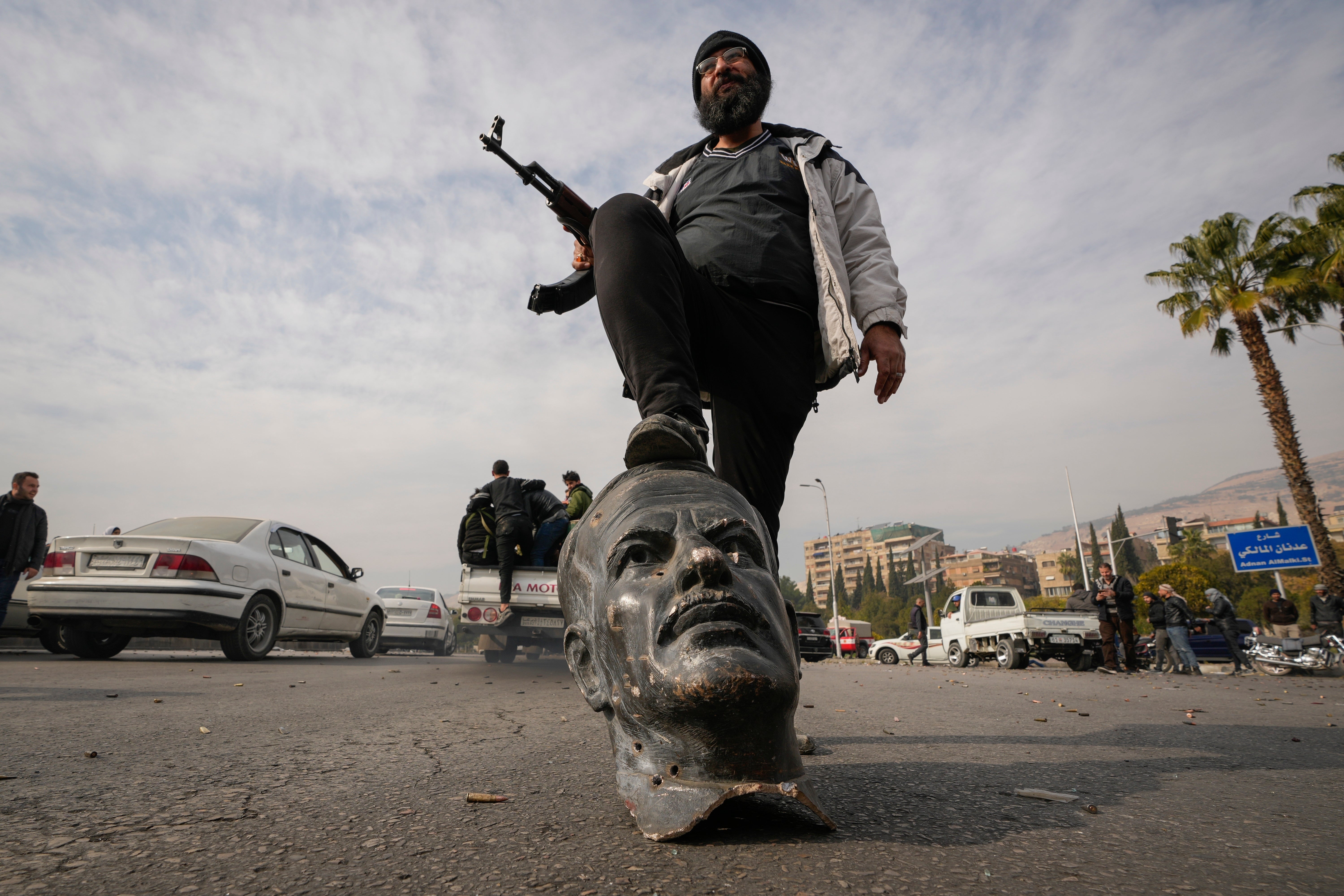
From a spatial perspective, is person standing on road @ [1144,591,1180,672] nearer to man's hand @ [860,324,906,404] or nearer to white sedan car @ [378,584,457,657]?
white sedan car @ [378,584,457,657]

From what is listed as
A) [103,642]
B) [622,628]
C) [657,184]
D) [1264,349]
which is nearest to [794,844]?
[622,628]

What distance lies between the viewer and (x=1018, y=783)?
1862 millimetres

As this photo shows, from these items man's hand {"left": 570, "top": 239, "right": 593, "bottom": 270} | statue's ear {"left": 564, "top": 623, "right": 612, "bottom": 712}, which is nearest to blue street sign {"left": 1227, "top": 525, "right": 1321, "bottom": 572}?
man's hand {"left": 570, "top": 239, "right": 593, "bottom": 270}

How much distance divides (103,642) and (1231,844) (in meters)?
10.4

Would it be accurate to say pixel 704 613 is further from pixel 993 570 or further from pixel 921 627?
pixel 993 570

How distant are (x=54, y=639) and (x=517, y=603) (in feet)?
17.6

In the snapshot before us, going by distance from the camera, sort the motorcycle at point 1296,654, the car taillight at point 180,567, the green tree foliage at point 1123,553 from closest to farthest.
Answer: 1. the car taillight at point 180,567
2. the motorcycle at point 1296,654
3. the green tree foliage at point 1123,553

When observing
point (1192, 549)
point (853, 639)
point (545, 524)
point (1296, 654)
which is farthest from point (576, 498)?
point (1192, 549)

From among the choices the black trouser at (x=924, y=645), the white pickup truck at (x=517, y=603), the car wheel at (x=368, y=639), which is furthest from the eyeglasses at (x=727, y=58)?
the black trouser at (x=924, y=645)

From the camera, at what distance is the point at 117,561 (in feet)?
24.4

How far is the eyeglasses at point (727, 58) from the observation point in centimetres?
241

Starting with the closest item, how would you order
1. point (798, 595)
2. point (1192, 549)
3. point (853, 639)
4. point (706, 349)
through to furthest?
1. point (706, 349)
2. point (853, 639)
3. point (1192, 549)
4. point (798, 595)

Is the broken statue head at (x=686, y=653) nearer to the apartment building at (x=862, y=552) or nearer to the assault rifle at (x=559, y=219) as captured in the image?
the assault rifle at (x=559, y=219)

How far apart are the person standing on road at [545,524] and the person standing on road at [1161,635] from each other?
1149 centimetres
